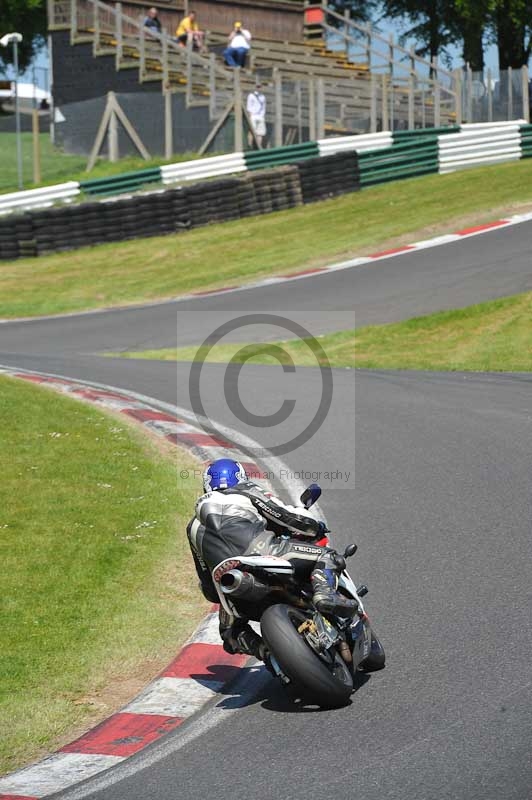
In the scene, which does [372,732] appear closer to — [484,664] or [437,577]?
[484,664]

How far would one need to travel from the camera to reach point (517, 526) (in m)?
8.84

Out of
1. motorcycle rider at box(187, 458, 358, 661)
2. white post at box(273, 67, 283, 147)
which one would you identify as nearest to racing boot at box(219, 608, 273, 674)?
motorcycle rider at box(187, 458, 358, 661)

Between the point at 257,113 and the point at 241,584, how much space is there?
27.5 meters

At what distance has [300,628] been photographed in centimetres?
597

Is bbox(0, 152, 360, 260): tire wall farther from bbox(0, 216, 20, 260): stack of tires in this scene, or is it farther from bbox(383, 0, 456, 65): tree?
bbox(383, 0, 456, 65): tree

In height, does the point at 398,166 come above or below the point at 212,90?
below

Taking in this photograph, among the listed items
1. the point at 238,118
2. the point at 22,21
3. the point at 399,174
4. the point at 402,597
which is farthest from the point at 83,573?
the point at 22,21

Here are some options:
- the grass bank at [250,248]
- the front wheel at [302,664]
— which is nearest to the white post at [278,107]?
the grass bank at [250,248]

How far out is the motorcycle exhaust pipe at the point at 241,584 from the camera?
6.05 m

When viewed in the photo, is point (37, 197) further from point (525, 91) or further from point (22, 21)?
point (22, 21)

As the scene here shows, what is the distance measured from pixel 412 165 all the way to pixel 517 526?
2346 centimetres

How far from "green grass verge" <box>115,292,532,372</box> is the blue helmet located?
33.7 ft

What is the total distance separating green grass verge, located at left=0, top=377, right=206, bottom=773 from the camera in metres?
6.34

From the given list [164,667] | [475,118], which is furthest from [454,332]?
[475,118]
